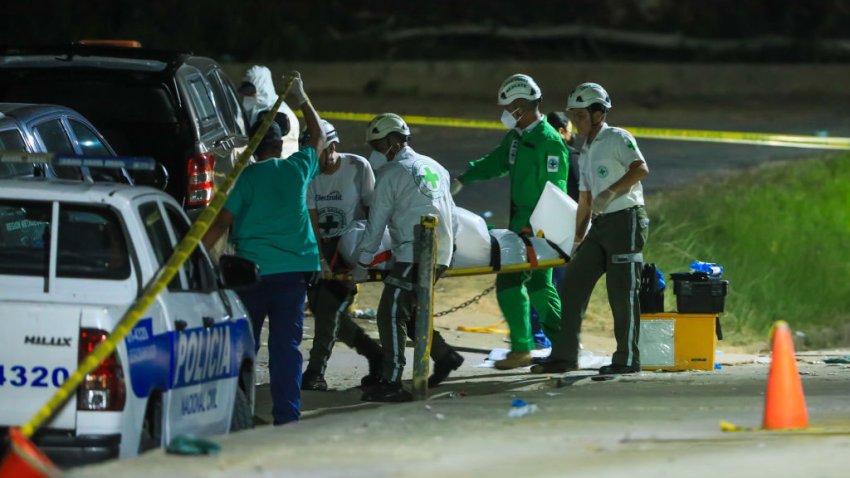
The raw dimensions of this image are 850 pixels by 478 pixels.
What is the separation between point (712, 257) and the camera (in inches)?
648

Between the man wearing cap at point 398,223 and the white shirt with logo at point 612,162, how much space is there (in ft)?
3.16

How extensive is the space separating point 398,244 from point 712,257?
6586mm

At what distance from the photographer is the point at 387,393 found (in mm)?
10516

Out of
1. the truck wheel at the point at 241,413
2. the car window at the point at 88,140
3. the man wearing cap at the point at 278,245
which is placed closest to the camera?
the truck wheel at the point at 241,413

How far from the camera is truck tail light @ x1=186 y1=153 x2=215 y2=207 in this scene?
39.8 ft

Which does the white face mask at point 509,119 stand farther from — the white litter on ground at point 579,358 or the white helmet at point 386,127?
the white litter on ground at point 579,358

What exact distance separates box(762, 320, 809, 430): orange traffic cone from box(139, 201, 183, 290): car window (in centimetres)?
263

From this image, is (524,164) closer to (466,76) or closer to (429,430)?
(429,430)

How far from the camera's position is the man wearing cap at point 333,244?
11.0 metres

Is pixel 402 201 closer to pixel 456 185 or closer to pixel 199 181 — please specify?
pixel 456 185

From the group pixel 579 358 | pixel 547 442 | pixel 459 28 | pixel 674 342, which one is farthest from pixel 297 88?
pixel 459 28

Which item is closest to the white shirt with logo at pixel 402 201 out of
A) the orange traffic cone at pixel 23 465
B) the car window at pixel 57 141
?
the car window at pixel 57 141

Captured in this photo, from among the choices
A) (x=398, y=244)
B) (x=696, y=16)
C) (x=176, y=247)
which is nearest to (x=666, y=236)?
(x=398, y=244)

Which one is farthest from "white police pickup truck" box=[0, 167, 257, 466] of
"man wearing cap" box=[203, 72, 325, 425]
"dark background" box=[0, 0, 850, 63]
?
"dark background" box=[0, 0, 850, 63]
